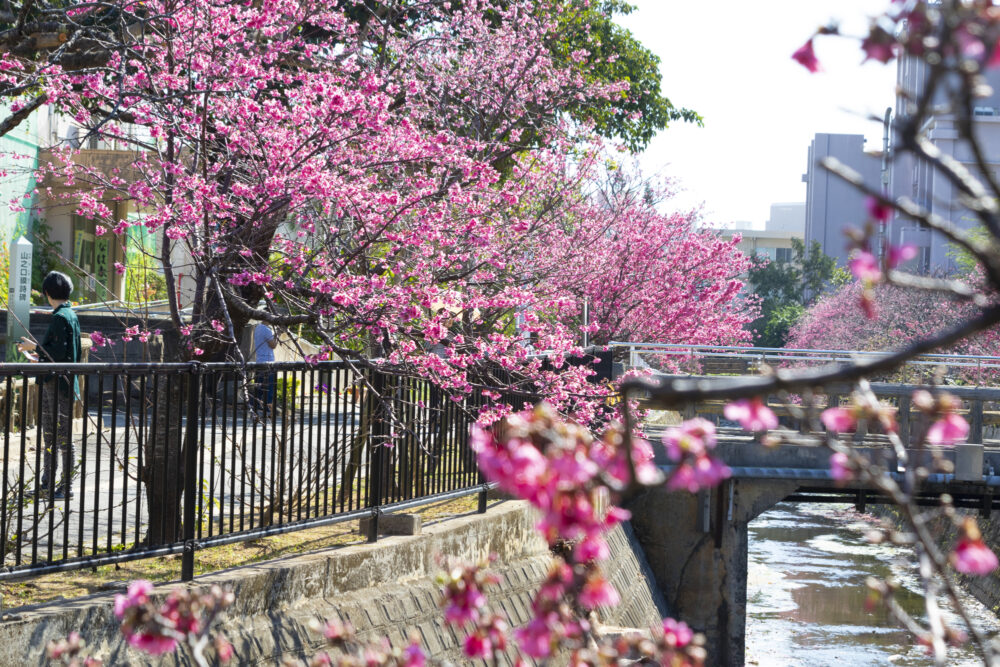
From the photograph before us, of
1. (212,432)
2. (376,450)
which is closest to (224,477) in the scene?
(212,432)

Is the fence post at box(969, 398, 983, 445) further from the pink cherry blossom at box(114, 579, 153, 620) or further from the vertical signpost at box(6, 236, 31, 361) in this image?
the pink cherry blossom at box(114, 579, 153, 620)

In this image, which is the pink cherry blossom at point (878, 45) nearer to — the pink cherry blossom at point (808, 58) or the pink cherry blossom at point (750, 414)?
the pink cherry blossom at point (808, 58)

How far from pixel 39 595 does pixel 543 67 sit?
10934 millimetres

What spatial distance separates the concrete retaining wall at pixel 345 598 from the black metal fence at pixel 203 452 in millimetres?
286

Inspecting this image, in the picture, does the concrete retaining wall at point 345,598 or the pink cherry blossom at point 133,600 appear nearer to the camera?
the pink cherry blossom at point 133,600

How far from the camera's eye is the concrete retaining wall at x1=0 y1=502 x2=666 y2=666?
5.10 metres

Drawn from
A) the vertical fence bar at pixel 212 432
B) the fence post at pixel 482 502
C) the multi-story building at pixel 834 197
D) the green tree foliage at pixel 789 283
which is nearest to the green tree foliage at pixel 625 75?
the fence post at pixel 482 502

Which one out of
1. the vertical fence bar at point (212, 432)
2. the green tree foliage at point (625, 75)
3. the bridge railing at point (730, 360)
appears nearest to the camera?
the vertical fence bar at point (212, 432)

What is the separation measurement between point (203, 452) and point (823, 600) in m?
19.2

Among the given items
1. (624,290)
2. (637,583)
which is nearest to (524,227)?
(637,583)

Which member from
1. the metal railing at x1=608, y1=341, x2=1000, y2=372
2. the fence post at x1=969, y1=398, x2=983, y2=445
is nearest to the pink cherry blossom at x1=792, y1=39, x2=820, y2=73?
the metal railing at x1=608, y1=341, x2=1000, y2=372

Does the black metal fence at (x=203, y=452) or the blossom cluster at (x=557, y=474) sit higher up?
the blossom cluster at (x=557, y=474)

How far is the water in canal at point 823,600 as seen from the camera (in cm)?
1902

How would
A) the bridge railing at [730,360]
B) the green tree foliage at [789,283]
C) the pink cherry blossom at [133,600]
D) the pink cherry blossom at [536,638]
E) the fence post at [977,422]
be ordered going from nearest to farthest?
the pink cherry blossom at [536,638] < the pink cherry blossom at [133,600] < the fence post at [977,422] < the bridge railing at [730,360] < the green tree foliage at [789,283]
